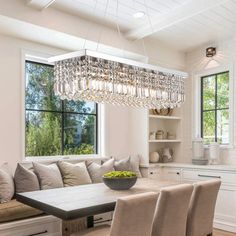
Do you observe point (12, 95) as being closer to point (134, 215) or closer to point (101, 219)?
point (101, 219)

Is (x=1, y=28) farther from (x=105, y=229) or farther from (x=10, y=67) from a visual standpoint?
(x=105, y=229)

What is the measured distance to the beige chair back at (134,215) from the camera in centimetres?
214

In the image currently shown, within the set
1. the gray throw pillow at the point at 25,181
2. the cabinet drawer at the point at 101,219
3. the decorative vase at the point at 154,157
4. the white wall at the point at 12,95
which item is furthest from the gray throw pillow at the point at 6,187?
the decorative vase at the point at 154,157

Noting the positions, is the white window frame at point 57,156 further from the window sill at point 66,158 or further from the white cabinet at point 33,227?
the white cabinet at point 33,227

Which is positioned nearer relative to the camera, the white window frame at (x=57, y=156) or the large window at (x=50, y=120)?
the white window frame at (x=57, y=156)

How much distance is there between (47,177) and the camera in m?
3.76

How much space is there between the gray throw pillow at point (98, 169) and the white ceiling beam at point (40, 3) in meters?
2.22

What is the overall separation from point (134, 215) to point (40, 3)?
2.67 m

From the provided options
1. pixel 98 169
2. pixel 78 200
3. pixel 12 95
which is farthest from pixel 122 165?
pixel 78 200

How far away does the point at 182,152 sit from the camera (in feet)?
18.7

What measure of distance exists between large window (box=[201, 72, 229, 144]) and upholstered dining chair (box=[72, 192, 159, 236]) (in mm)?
3133

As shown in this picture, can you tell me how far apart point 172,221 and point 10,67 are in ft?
9.27

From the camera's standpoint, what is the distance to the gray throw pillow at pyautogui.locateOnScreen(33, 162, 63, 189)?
3.72 metres

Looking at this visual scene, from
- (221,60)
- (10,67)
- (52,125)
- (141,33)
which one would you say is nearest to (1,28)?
(10,67)
